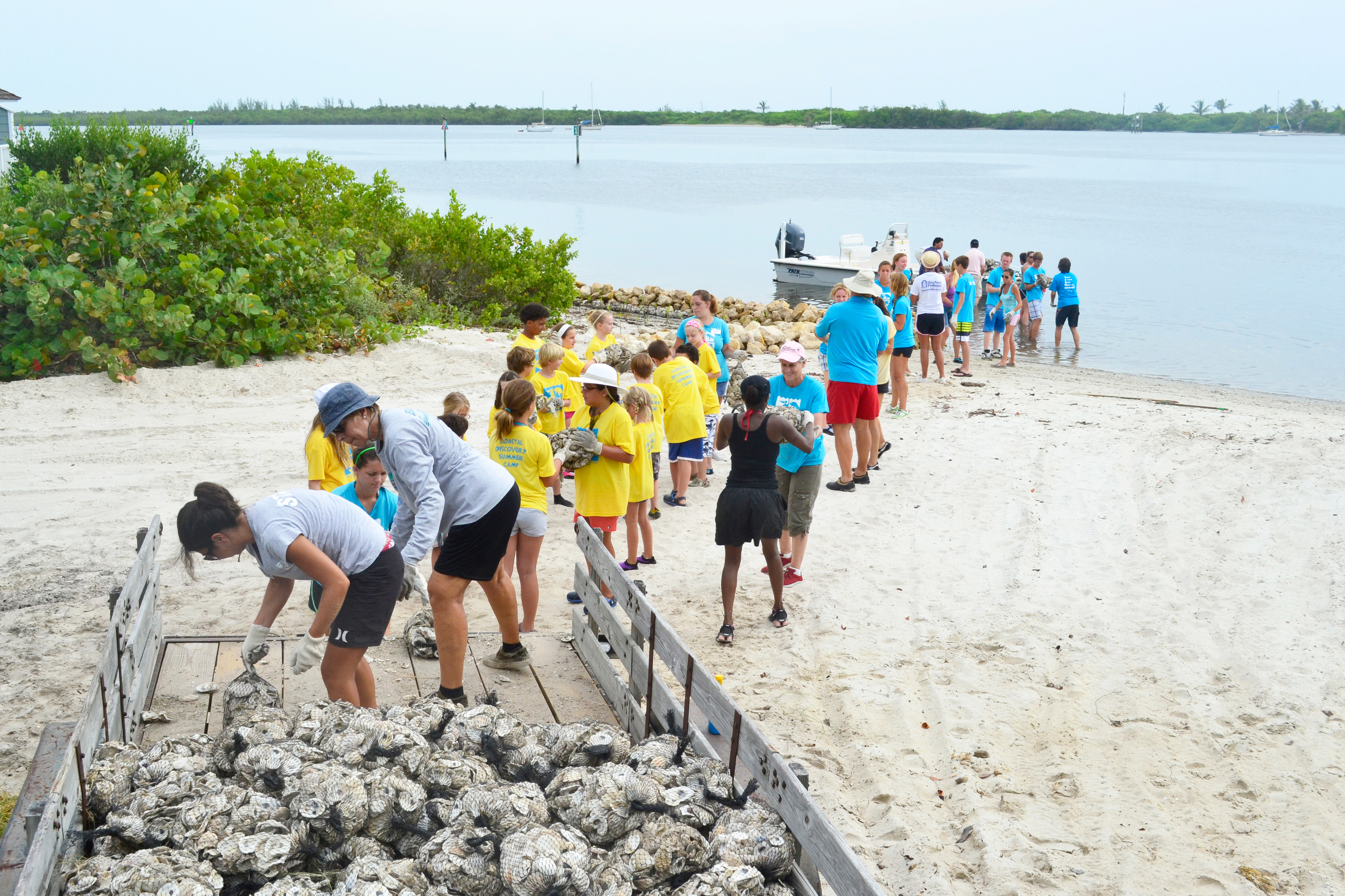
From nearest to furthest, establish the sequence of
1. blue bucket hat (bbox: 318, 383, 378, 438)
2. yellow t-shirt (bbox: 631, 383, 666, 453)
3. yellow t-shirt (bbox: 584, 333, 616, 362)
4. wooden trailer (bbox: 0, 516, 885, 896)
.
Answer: wooden trailer (bbox: 0, 516, 885, 896) < blue bucket hat (bbox: 318, 383, 378, 438) < yellow t-shirt (bbox: 631, 383, 666, 453) < yellow t-shirt (bbox: 584, 333, 616, 362)

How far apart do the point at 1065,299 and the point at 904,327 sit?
934cm

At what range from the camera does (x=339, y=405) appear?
4.30m

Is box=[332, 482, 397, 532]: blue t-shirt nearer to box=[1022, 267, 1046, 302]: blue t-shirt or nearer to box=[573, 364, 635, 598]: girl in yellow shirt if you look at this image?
box=[573, 364, 635, 598]: girl in yellow shirt

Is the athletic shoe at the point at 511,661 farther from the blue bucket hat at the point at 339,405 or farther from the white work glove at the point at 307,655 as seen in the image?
the blue bucket hat at the point at 339,405

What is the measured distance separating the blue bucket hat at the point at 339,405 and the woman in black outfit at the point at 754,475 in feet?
8.20

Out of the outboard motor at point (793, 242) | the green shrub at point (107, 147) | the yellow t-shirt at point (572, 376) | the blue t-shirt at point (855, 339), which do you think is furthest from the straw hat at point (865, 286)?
the outboard motor at point (793, 242)

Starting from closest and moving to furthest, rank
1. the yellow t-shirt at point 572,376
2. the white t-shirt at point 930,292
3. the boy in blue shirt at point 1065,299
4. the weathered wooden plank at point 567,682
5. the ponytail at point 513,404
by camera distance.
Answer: the weathered wooden plank at point 567,682 → the ponytail at point 513,404 → the yellow t-shirt at point 572,376 → the white t-shirt at point 930,292 → the boy in blue shirt at point 1065,299

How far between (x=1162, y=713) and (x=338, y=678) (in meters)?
4.53

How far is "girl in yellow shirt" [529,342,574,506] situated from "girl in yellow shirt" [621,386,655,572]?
662 mm

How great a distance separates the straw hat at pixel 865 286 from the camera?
30.5 feet

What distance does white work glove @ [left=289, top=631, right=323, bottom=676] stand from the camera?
4.39m

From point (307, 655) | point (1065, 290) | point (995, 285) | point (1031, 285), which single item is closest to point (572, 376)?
point (307, 655)

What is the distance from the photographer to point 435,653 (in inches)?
217

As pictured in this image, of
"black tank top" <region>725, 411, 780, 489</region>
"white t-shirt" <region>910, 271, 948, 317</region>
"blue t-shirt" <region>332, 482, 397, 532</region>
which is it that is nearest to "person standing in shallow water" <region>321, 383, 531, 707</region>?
A: "blue t-shirt" <region>332, 482, 397, 532</region>
